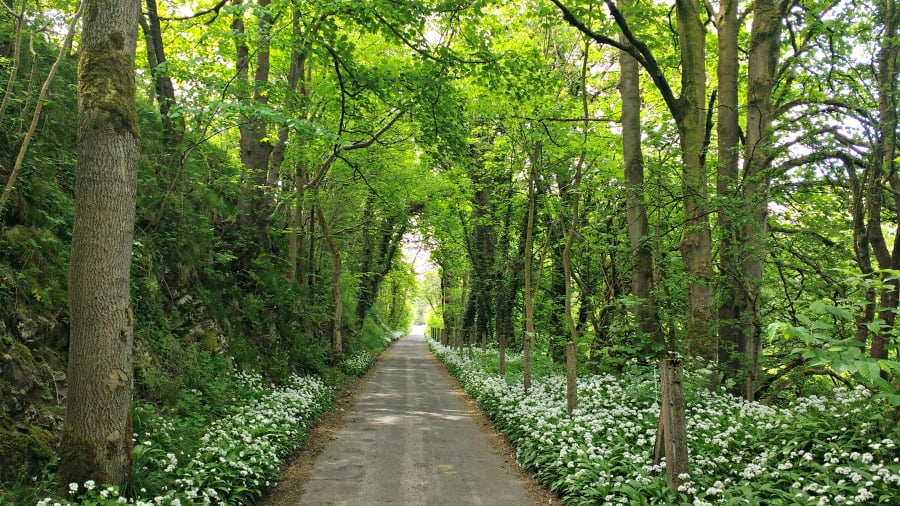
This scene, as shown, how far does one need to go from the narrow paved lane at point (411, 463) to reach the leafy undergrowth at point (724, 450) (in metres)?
0.70

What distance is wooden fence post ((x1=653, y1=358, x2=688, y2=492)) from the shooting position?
209 inches

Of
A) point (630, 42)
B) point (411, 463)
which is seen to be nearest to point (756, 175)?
point (630, 42)

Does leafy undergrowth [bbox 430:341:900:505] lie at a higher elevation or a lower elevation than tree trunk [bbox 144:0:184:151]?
lower

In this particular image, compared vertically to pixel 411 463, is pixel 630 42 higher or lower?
higher

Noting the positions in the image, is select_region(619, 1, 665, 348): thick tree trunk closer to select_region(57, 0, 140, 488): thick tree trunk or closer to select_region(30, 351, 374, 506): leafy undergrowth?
select_region(30, 351, 374, 506): leafy undergrowth

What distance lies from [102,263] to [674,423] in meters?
5.75

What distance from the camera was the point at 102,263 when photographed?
4777 mm

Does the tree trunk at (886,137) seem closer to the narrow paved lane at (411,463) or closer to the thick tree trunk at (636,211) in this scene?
the thick tree trunk at (636,211)

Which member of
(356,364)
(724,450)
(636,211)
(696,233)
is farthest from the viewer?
(356,364)

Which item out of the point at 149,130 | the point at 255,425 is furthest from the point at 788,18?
the point at 149,130

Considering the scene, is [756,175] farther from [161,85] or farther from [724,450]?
[161,85]

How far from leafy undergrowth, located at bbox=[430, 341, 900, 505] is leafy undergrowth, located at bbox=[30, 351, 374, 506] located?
3.69 metres

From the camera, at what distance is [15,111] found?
738cm

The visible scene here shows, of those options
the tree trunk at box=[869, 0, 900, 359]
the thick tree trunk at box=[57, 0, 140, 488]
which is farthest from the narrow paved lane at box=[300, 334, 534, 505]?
the tree trunk at box=[869, 0, 900, 359]
